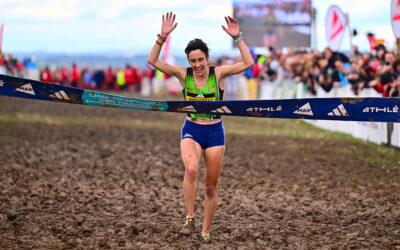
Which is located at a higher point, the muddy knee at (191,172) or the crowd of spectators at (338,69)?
the crowd of spectators at (338,69)

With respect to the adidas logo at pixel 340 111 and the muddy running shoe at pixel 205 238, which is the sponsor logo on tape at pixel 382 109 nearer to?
the adidas logo at pixel 340 111

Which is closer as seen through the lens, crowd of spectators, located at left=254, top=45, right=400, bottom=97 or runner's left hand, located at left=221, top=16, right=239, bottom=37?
runner's left hand, located at left=221, top=16, right=239, bottom=37

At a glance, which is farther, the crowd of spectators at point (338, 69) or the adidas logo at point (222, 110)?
the crowd of spectators at point (338, 69)

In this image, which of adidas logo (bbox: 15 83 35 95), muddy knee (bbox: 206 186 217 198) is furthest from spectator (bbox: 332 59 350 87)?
adidas logo (bbox: 15 83 35 95)

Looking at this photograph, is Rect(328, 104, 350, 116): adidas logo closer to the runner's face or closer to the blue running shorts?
the blue running shorts

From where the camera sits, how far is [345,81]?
18.5 m

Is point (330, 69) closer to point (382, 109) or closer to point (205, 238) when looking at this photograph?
point (382, 109)

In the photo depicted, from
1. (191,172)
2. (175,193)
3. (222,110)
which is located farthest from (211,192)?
(175,193)

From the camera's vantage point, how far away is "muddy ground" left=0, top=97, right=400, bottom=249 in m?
6.84

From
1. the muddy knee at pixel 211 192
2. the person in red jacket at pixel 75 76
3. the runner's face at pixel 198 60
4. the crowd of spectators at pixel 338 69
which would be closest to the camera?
the runner's face at pixel 198 60

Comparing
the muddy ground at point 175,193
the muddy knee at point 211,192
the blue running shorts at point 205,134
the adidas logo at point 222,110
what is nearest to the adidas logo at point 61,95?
the blue running shorts at point 205,134

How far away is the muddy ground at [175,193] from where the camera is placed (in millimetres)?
6836

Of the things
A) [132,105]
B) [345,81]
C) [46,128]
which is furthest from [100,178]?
[345,81]

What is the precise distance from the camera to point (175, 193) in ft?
32.0
